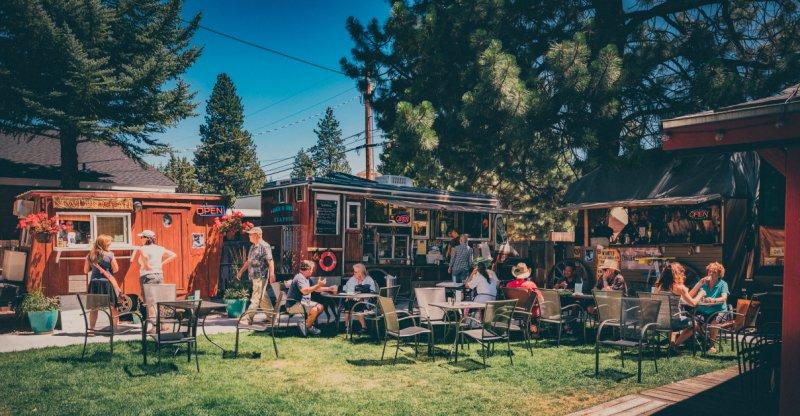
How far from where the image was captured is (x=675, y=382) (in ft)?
19.9

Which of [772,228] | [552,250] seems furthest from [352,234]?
[772,228]

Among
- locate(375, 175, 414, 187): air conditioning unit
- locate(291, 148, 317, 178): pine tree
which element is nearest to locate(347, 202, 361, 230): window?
locate(375, 175, 414, 187): air conditioning unit

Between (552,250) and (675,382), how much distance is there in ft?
33.6

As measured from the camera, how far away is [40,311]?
8.99 m

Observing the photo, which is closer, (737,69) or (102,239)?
(102,239)

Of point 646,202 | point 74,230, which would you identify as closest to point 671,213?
point 646,202

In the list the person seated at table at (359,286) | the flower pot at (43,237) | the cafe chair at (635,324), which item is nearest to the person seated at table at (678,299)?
the cafe chair at (635,324)

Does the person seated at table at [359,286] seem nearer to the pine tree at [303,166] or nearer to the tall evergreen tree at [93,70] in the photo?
the tall evergreen tree at [93,70]

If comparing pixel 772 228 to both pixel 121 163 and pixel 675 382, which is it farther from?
pixel 121 163

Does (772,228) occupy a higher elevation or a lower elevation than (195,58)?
lower

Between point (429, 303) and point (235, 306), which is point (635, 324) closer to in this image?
point (429, 303)

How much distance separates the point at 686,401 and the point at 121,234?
402 inches

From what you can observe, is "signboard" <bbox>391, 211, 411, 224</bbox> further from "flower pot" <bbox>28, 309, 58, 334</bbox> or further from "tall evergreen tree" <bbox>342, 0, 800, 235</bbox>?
"flower pot" <bbox>28, 309, 58, 334</bbox>

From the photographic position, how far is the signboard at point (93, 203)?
32.9 feet
